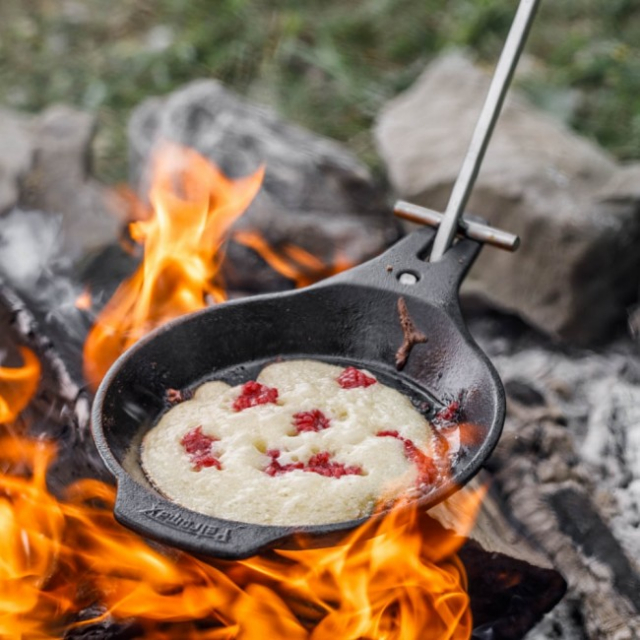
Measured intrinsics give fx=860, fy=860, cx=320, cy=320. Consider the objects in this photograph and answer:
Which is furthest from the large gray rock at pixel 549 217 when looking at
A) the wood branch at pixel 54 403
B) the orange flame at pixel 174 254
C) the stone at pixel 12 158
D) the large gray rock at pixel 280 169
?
the wood branch at pixel 54 403

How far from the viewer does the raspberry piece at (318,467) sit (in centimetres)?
207

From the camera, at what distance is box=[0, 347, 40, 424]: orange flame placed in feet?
8.52

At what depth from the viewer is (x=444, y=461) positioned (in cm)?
214

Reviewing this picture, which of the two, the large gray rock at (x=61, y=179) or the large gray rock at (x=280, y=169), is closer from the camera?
the large gray rock at (x=280, y=169)

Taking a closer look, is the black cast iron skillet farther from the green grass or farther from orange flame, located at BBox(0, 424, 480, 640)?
the green grass

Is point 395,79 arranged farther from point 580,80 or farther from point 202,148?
point 202,148

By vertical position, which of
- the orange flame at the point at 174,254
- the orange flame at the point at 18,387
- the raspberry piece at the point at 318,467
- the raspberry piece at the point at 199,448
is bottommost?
the orange flame at the point at 18,387

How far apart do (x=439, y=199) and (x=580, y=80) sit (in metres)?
Answer: 2.19

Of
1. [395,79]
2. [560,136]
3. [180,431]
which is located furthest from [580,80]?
[180,431]

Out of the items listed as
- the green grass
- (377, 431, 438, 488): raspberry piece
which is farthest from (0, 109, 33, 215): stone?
(377, 431, 438, 488): raspberry piece

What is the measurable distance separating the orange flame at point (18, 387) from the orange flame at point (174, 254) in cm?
16

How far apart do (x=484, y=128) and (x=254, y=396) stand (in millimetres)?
1036

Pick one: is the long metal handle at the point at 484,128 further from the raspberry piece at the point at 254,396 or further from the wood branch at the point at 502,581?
the wood branch at the point at 502,581

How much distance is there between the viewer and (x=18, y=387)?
2605mm
